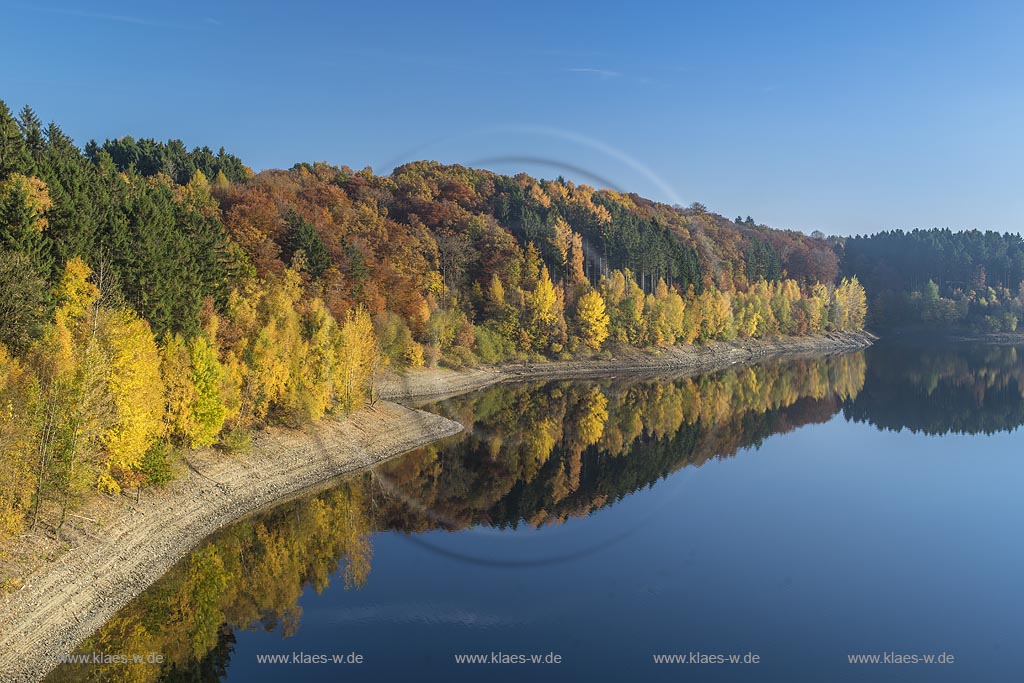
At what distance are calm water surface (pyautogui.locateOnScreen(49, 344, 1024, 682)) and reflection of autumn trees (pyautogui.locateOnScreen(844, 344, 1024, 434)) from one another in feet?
49.1

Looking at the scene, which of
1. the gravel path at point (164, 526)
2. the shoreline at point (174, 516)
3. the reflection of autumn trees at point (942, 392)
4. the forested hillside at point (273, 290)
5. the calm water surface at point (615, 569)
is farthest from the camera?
the reflection of autumn trees at point (942, 392)

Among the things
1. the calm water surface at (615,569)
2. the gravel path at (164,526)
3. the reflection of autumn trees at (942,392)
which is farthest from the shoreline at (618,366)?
the calm water surface at (615,569)

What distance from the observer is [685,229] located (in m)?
159

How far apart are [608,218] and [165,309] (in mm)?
96455

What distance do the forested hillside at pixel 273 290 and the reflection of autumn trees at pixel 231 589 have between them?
555 centimetres

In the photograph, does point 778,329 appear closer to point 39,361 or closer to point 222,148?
point 222,148

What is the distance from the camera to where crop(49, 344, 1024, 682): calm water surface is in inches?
1131

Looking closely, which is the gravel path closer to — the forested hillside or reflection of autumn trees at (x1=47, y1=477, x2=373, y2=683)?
reflection of autumn trees at (x1=47, y1=477, x2=373, y2=683)

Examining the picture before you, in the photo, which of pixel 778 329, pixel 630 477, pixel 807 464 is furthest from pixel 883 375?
pixel 630 477

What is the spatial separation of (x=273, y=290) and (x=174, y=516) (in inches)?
1210

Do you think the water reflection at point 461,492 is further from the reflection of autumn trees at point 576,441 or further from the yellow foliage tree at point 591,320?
the yellow foliage tree at point 591,320

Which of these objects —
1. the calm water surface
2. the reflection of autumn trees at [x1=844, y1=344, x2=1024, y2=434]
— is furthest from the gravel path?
the reflection of autumn trees at [x1=844, y1=344, x2=1024, y2=434]

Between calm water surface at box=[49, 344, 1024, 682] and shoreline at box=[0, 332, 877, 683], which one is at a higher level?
shoreline at box=[0, 332, 877, 683]

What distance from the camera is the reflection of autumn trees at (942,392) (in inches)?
3344
